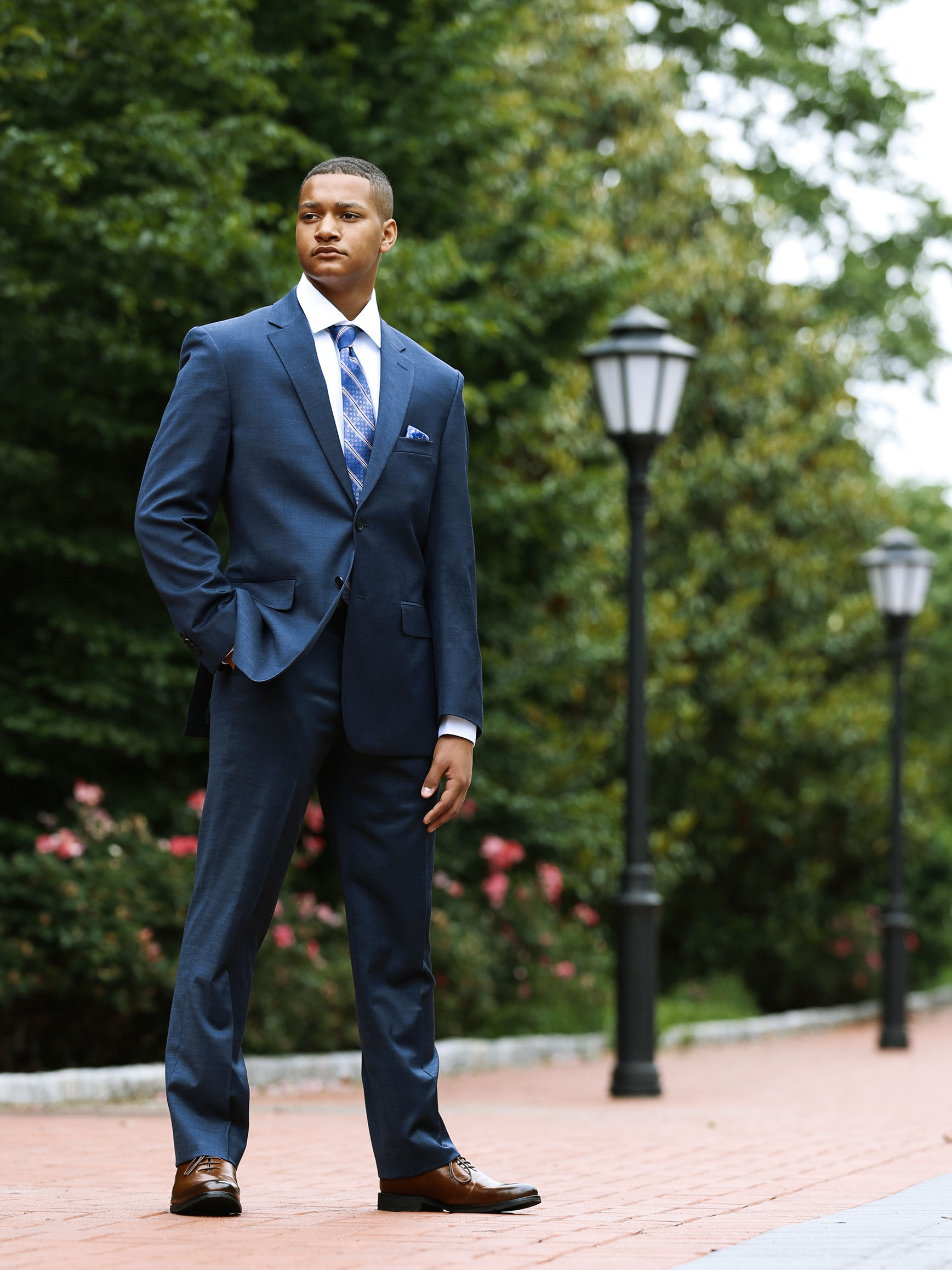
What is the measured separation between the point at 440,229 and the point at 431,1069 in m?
9.78

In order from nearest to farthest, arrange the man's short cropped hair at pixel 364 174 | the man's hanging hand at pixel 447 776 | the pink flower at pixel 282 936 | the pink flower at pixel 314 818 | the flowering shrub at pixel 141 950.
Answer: the man's hanging hand at pixel 447 776 → the man's short cropped hair at pixel 364 174 → the flowering shrub at pixel 141 950 → the pink flower at pixel 282 936 → the pink flower at pixel 314 818

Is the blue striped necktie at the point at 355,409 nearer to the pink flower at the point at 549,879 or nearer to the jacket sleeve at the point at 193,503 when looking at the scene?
the jacket sleeve at the point at 193,503

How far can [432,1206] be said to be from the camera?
4398 millimetres

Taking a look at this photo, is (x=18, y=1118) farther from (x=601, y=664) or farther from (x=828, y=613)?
(x=828, y=613)

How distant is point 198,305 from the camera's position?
10.0m

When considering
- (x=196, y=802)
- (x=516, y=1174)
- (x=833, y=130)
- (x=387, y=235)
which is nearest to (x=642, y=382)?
(x=196, y=802)

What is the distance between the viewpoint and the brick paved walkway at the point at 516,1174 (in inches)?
153

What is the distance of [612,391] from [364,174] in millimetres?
6097

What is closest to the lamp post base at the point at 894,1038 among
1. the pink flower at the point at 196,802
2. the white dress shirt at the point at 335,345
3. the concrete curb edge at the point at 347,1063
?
the concrete curb edge at the point at 347,1063

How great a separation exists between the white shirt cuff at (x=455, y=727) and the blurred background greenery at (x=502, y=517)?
4.94 meters

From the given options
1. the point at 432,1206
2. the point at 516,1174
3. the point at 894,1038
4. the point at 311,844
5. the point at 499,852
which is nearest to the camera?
the point at 432,1206

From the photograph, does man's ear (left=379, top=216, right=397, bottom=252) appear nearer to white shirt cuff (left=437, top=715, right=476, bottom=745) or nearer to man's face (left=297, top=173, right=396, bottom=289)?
man's face (left=297, top=173, right=396, bottom=289)

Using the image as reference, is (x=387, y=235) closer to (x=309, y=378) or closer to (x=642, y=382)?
(x=309, y=378)

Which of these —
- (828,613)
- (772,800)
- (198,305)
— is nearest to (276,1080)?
(198,305)
